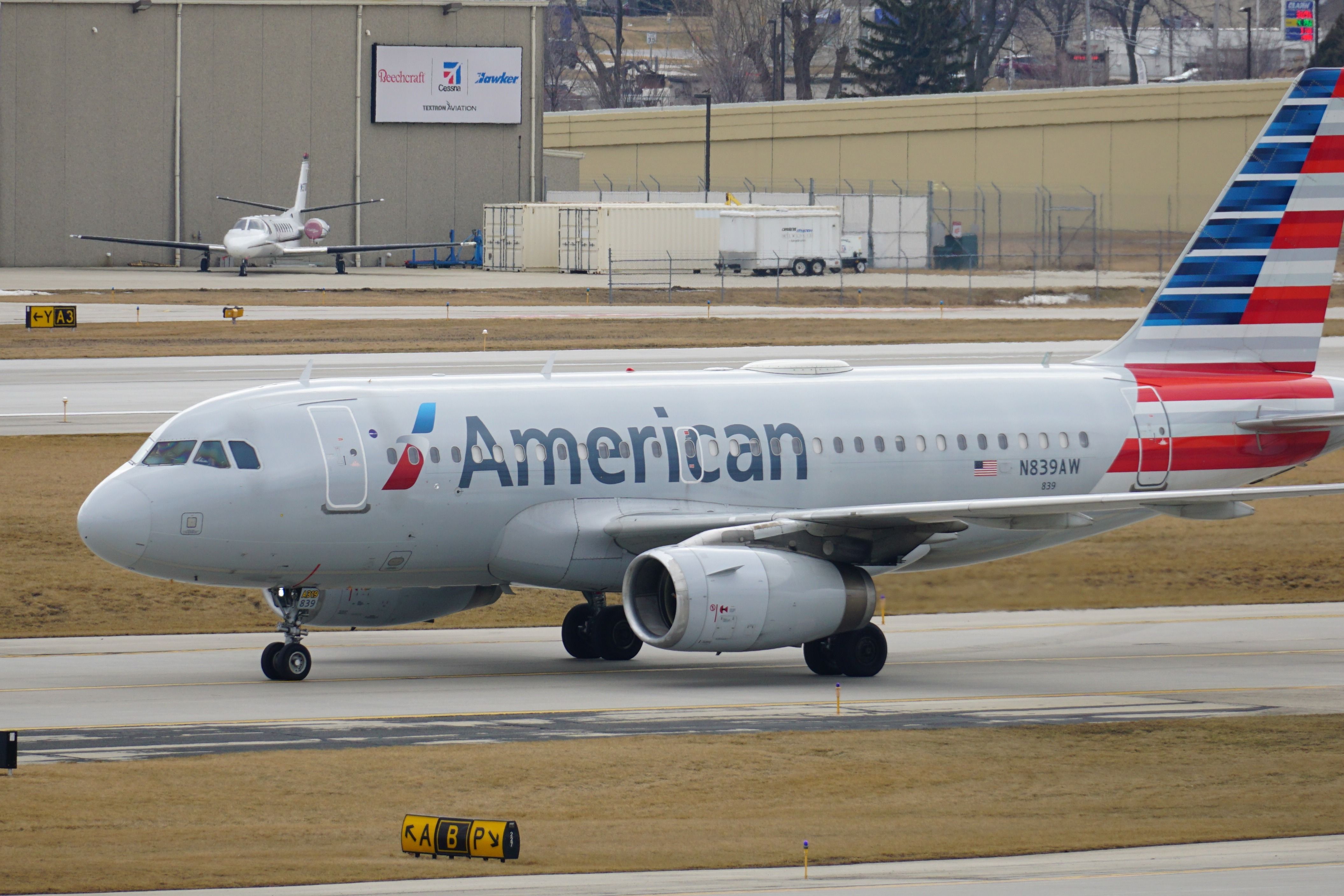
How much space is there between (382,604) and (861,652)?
23.6 feet

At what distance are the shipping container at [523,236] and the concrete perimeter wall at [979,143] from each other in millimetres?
21865

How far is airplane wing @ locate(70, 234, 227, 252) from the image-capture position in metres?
107

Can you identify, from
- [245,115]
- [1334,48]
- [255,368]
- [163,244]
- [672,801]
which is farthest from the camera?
[1334,48]

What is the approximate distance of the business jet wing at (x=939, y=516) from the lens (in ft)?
89.9

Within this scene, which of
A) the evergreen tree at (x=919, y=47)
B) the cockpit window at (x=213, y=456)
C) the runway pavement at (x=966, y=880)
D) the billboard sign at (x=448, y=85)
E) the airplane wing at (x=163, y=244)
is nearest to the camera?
the runway pavement at (x=966, y=880)

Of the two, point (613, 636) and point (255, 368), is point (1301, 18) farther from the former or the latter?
point (613, 636)

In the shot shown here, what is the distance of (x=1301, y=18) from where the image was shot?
16862cm

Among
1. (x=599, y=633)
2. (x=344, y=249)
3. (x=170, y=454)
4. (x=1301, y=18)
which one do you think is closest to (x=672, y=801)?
(x=170, y=454)

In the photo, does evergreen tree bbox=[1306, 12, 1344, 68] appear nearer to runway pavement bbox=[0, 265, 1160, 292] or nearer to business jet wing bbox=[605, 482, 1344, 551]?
runway pavement bbox=[0, 265, 1160, 292]

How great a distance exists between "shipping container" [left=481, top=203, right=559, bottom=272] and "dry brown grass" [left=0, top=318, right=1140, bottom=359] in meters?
36.5

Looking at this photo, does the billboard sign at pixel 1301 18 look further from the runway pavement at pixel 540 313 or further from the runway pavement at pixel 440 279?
the runway pavement at pixel 540 313

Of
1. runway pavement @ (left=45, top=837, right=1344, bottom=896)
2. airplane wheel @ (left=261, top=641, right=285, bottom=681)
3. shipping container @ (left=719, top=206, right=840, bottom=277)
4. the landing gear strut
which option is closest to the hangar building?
shipping container @ (left=719, top=206, right=840, bottom=277)

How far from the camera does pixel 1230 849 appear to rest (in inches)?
723

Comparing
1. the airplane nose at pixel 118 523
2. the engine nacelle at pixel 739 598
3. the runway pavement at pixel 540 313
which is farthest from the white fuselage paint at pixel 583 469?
the runway pavement at pixel 540 313
